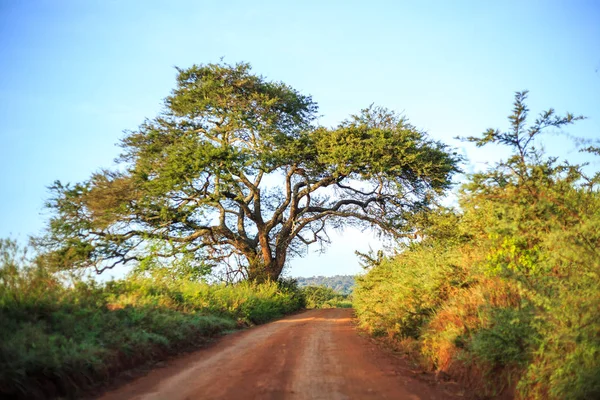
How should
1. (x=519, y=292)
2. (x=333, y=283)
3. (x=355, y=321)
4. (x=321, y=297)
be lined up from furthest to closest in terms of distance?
(x=333, y=283), (x=321, y=297), (x=355, y=321), (x=519, y=292)

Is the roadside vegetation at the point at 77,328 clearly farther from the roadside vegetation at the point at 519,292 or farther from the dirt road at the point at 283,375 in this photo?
the roadside vegetation at the point at 519,292

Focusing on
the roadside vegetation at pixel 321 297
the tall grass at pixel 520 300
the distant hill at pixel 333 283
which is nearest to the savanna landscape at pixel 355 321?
the tall grass at pixel 520 300

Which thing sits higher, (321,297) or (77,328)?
(77,328)

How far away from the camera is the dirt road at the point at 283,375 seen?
5.62 meters

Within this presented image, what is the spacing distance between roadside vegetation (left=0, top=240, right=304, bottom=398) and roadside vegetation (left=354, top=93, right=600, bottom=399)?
489cm

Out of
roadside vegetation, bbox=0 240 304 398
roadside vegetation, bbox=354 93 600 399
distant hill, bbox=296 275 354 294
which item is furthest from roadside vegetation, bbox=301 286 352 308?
roadside vegetation, bbox=354 93 600 399

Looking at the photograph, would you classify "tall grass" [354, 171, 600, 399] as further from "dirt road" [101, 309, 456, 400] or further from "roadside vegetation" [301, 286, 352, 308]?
"roadside vegetation" [301, 286, 352, 308]

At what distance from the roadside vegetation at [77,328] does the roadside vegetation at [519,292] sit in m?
4.89

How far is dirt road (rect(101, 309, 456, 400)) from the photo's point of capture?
221 inches

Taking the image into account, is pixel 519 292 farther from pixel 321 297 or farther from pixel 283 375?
pixel 321 297

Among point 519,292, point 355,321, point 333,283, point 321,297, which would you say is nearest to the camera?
point 519,292

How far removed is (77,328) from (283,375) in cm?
330

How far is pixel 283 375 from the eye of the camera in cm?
657

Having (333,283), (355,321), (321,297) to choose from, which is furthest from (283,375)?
(333,283)
